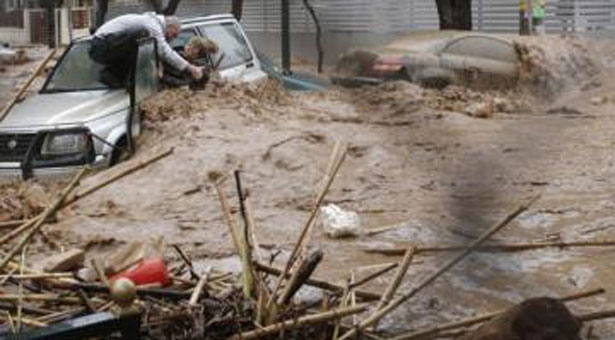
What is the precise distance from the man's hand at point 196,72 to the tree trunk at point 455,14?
506cm

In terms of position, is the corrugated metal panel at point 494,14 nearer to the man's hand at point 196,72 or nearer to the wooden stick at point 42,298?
the wooden stick at point 42,298

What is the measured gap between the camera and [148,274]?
2645 mm

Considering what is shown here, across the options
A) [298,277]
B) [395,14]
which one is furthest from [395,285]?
[395,14]

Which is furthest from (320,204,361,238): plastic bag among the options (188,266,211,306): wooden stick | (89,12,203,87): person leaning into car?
(89,12,203,87): person leaning into car

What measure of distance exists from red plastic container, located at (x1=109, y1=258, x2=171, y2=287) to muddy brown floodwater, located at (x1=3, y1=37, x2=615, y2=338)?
35cm

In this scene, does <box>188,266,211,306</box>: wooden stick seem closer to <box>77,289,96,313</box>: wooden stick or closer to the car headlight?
<box>77,289,96,313</box>: wooden stick

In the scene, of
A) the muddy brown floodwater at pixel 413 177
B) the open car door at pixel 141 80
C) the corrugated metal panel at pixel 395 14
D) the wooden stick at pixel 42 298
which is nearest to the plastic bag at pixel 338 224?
the muddy brown floodwater at pixel 413 177

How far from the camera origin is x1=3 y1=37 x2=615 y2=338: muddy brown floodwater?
802 mm

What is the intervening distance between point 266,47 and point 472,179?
29 centimetres

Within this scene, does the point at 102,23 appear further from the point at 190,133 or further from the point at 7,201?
the point at 190,133

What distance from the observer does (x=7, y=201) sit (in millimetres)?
4402

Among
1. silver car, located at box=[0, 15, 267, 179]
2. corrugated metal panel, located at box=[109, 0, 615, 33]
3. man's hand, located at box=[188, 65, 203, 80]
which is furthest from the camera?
man's hand, located at box=[188, 65, 203, 80]

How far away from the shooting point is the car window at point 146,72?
5.68 m

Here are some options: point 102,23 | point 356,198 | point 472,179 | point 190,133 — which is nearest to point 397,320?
point 102,23
